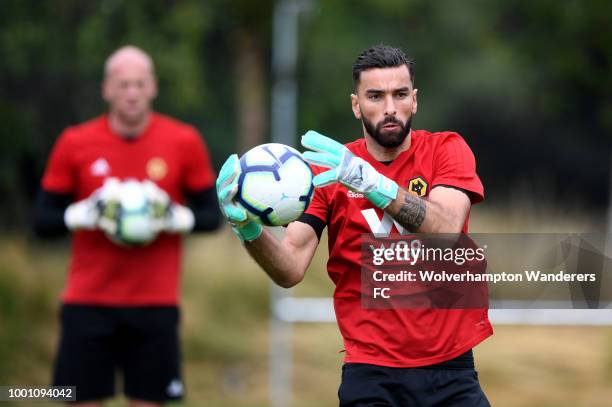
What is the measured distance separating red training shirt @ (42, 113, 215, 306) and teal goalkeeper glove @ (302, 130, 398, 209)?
2934 mm

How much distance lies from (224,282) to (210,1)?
3.96 m

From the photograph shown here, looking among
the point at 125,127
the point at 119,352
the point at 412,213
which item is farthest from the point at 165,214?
the point at 412,213

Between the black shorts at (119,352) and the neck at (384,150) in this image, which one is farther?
the black shorts at (119,352)

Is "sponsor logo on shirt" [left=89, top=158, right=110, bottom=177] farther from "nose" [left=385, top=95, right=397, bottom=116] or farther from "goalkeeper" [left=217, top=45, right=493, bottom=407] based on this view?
"nose" [left=385, top=95, right=397, bottom=116]

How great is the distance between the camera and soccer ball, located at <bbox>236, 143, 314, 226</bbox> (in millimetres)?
4266

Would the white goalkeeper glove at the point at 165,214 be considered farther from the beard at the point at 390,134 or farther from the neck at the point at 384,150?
the beard at the point at 390,134

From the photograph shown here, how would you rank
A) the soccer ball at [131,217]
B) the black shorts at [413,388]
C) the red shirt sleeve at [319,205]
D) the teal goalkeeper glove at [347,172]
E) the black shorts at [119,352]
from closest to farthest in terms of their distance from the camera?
the teal goalkeeper glove at [347,172], the black shorts at [413,388], the red shirt sleeve at [319,205], the soccer ball at [131,217], the black shorts at [119,352]

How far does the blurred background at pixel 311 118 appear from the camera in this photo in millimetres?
9797

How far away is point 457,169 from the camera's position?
4598mm

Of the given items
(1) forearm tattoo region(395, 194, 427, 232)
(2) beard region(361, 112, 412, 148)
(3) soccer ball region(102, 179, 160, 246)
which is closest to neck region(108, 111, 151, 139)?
(3) soccer ball region(102, 179, 160, 246)

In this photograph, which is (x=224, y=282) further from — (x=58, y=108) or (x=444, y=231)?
(x=444, y=231)

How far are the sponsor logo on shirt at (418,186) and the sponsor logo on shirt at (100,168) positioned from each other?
2.95 m

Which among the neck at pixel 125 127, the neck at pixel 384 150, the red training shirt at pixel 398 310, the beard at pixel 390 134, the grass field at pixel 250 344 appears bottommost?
the grass field at pixel 250 344

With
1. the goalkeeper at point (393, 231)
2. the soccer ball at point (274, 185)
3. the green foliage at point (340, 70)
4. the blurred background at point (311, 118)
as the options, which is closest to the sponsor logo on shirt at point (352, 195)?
the goalkeeper at point (393, 231)
